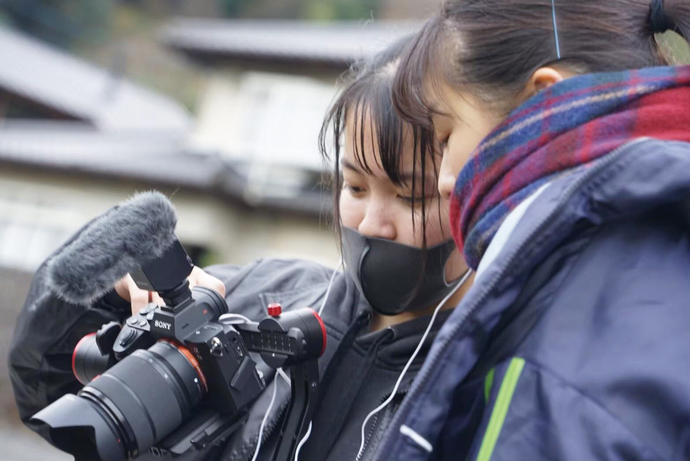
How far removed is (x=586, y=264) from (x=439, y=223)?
61 cm

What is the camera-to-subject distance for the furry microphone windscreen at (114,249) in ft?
4.02

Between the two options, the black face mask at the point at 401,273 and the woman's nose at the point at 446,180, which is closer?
the woman's nose at the point at 446,180

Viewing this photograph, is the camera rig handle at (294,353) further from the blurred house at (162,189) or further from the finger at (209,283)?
the blurred house at (162,189)

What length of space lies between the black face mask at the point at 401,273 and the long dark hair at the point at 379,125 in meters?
0.04

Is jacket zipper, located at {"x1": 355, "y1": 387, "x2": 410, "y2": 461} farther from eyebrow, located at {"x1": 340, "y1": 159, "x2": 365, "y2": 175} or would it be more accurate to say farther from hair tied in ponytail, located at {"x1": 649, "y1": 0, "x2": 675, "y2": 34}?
hair tied in ponytail, located at {"x1": 649, "y1": 0, "x2": 675, "y2": 34}

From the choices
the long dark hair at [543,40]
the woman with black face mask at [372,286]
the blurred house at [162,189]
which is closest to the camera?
the long dark hair at [543,40]

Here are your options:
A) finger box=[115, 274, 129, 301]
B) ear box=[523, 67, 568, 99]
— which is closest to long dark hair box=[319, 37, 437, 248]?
ear box=[523, 67, 568, 99]

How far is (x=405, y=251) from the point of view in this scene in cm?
155

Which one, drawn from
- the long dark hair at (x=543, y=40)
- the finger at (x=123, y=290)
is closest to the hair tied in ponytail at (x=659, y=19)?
the long dark hair at (x=543, y=40)

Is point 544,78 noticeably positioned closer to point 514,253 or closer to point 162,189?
point 514,253

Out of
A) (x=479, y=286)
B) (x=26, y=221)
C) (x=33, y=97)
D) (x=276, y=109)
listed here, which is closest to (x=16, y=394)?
(x=479, y=286)

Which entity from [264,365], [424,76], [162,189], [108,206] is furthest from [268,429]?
[108,206]

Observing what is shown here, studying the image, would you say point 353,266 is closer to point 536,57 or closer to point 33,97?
point 536,57

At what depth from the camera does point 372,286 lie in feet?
5.16
